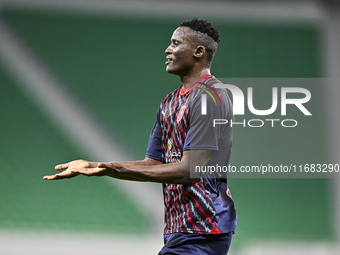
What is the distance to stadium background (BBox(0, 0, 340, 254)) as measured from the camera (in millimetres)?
3758

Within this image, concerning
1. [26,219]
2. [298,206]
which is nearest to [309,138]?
[298,206]

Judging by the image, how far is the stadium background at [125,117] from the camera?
3758mm

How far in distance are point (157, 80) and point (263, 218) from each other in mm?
1574

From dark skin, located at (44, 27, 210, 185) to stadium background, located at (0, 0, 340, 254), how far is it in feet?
6.64

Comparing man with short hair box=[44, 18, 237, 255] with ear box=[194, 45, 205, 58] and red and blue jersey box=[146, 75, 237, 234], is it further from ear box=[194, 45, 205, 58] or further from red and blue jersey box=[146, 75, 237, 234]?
ear box=[194, 45, 205, 58]

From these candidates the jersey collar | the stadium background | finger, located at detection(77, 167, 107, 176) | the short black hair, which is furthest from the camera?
the stadium background

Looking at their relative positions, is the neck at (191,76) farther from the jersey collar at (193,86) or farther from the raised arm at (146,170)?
the raised arm at (146,170)

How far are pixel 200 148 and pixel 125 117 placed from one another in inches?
98.0

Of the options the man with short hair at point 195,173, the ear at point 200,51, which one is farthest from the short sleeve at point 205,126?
the ear at point 200,51

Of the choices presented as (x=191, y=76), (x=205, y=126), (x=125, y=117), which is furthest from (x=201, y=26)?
(x=125, y=117)

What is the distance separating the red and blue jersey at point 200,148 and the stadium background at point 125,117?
6.85 feet

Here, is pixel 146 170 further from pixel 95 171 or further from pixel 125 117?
pixel 125 117

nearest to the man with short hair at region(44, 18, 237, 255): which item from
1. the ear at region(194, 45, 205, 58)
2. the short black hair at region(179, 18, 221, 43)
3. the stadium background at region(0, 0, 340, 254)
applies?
the ear at region(194, 45, 205, 58)

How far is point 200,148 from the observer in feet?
4.91
